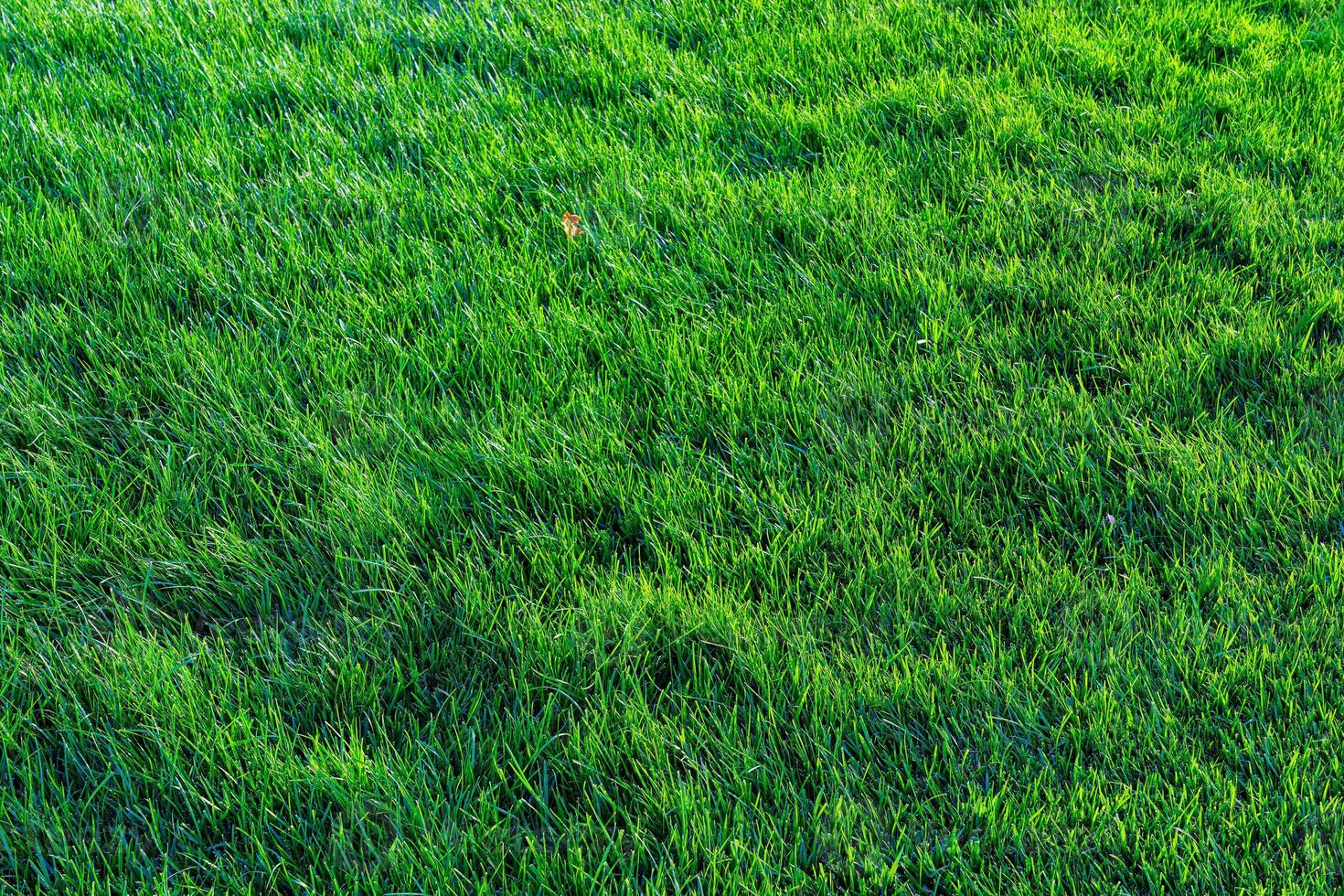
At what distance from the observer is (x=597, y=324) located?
2.75 m

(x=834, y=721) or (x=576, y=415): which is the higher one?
(x=576, y=415)

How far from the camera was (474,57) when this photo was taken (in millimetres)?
3846

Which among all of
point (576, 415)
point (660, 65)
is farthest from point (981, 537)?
point (660, 65)

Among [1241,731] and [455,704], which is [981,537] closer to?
[1241,731]

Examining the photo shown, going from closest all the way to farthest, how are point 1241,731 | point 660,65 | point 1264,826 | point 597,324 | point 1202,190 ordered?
1. point 1264,826
2. point 1241,731
3. point 597,324
4. point 1202,190
5. point 660,65

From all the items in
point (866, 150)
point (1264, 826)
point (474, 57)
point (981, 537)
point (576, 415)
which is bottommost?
point (1264, 826)

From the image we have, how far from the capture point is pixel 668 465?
2.39 m

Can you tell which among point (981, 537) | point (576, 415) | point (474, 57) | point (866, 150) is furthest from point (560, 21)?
point (981, 537)

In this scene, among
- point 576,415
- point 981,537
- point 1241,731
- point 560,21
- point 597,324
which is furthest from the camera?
point 560,21

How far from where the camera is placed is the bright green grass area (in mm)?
1779

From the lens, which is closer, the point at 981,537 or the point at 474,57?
the point at 981,537

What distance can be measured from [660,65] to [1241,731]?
9.08 feet

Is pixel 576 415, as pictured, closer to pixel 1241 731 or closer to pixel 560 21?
pixel 1241 731

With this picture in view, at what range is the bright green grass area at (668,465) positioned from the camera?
1.78 meters
